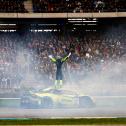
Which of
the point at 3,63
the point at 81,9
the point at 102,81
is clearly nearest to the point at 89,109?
the point at 102,81

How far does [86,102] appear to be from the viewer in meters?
20.8

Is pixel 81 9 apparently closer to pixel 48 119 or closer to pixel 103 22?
pixel 103 22

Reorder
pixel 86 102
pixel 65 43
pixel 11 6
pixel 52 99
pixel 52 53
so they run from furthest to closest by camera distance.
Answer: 1. pixel 65 43
2. pixel 11 6
3. pixel 52 53
4. pixel 86 102
5. pixel 52 99

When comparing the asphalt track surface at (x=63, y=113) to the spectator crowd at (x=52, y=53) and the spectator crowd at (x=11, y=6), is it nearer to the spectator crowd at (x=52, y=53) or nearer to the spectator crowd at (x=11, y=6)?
the spectator crowd at (x=52, y=53)

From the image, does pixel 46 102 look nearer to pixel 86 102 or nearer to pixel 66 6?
pixel 86 102

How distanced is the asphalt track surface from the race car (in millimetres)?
493

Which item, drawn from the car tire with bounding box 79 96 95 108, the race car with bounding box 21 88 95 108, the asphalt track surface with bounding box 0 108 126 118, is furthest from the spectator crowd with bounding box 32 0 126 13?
the asphalt track surface with bounding box 0 108 126 118

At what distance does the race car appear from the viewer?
67.6 ft

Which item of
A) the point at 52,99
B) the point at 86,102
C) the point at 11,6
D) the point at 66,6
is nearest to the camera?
the point at 52,99

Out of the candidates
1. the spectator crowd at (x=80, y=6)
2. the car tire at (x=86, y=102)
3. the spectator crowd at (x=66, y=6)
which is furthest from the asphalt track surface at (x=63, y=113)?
the spectator crowd at (x=80, y=6)

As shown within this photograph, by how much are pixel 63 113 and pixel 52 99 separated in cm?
134

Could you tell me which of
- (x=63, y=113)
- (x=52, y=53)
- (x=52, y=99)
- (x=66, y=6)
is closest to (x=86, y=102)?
(x=52, y=99)

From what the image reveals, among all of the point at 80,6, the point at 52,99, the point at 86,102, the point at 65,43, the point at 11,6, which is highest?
the point at 11,6

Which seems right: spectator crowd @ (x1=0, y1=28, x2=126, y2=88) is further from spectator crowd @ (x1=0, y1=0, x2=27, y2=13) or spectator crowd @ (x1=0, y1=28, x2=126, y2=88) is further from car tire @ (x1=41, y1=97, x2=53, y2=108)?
car tire @ (x1=41, y1=97, x2=53, y2=108)
